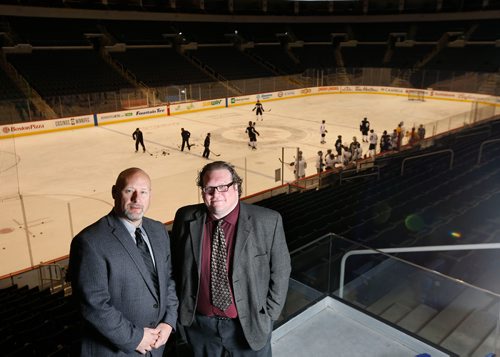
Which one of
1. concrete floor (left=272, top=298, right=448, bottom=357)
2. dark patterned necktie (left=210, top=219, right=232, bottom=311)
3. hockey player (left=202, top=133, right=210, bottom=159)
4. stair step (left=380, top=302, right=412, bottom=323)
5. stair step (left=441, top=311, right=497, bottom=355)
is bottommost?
hockey player (left=202, top=133, right=210, bottom=159)

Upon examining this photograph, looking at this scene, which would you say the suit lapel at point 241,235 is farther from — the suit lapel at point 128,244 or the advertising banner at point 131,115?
the advertising banner at point 131,115

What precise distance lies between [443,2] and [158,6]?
87.7 ft

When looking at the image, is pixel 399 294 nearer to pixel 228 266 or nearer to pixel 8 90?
pixel 228 266

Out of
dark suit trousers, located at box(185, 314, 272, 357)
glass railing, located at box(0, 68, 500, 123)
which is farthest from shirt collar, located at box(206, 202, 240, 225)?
glass railing, located at box(0, 68, 500, 123)

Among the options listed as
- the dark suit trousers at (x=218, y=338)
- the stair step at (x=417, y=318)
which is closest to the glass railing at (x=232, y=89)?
the stair step at (x=417, y=318)

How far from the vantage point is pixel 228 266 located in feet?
9.09

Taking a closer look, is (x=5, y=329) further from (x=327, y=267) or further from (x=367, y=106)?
(x=367, y=106)

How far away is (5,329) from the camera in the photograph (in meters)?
4.99

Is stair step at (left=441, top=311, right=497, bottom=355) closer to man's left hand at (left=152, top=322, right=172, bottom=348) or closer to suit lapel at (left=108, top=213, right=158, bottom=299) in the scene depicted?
man's left hand at (left=152, top=322, right=172, bottom=348)

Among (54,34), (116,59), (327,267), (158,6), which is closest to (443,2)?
(158,6)

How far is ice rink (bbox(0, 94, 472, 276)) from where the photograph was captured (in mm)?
8898

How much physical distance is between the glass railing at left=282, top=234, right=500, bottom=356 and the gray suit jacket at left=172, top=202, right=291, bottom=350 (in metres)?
1.58

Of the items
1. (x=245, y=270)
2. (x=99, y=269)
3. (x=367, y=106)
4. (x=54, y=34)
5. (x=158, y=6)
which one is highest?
(x=158, y=6)

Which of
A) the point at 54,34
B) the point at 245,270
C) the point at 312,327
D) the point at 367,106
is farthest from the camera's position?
the point at 54,34
